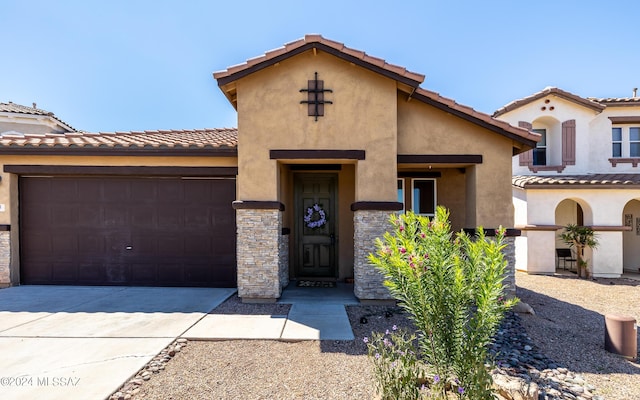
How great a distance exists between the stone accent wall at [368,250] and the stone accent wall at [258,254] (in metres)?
1.76

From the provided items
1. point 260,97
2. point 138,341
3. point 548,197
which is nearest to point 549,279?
point 548,197

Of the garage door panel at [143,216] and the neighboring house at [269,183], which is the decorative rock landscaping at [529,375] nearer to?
the neighboring house at [269,183]

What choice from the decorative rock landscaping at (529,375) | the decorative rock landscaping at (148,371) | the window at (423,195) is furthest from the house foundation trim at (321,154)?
the decorative rock landscaping at (529,375)

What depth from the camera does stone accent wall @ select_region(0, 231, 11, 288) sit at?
26.3 feet

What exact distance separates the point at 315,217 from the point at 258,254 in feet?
8.31

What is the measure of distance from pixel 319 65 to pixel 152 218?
5677 mm

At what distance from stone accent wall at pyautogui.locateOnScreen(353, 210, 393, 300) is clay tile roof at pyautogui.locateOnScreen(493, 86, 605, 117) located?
9460 mm

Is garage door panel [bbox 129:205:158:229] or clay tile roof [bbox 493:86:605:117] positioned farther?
clay tile roof [bbox 493:86:605:117]

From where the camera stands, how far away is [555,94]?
12.8 meters

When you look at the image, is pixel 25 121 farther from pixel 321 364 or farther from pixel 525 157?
pixel 525 157

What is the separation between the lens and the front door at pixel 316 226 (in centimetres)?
904

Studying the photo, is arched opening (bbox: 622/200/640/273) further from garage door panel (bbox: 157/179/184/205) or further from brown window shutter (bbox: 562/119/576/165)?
garage door panel (bbox: 157/179/184/205)

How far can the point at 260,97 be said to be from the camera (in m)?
6.99

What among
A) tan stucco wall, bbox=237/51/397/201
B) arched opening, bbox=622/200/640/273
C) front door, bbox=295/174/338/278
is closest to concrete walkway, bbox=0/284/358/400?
front door, bbox=295/174/338/278
